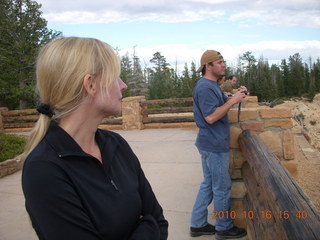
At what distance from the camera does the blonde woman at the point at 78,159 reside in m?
1.13

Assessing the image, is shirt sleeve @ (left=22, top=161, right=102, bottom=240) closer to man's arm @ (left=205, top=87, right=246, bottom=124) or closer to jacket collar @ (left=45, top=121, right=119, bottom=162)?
jacket collar @ (left=45, top=121, right=119, bottom=162)

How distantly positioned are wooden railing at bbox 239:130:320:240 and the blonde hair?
1.05 m

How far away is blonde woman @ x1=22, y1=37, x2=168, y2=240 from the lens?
1.13 meters

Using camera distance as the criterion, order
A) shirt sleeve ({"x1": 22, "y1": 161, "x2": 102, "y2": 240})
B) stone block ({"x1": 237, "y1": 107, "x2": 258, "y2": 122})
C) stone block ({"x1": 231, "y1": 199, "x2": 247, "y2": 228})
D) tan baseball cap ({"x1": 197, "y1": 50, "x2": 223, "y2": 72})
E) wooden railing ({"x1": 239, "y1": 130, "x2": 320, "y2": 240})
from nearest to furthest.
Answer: shirt sleeve ({"x1": 22, "y1": 161, "x2": 102, "y2": 240}), wooden railing ({"x1": 239, "y1": 130, "x2": 320, "y2": 240}), tan baseball cap ({"x1": 197, "y1": 50, "x2": 223, "y2": 72}), stone block ({"x1": 237, "y1": 107, "x2": 258, "y2": 122}), stone block ({"x1": 231, "y1": 199, "x2": 247, "y2": 228})

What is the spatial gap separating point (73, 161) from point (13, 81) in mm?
13405

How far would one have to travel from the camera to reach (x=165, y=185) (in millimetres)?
4750

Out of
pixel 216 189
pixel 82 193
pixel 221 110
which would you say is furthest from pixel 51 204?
pixel 216 189

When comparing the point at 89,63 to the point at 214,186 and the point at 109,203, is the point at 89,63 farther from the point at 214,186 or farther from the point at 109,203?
the point at 214,186

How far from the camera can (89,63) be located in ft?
4.26

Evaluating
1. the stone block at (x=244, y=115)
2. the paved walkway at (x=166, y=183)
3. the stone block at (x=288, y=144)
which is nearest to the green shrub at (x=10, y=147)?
the paved walkway at (x=166, y=183)

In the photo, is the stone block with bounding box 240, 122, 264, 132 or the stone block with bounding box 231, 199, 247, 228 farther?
the stone block with bounding box 231, 199, 247, 228

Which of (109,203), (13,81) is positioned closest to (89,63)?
(109,203)

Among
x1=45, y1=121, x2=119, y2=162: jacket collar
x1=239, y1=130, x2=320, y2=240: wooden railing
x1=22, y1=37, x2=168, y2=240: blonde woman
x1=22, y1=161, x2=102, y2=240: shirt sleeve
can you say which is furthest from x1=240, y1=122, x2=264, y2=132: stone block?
x1=22, y1=161, x2=102, y2=240: shirt sleeve

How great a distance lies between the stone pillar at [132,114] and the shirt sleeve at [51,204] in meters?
9.02
